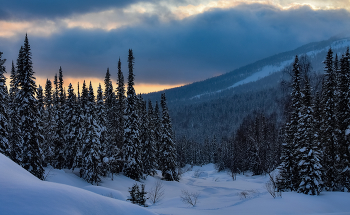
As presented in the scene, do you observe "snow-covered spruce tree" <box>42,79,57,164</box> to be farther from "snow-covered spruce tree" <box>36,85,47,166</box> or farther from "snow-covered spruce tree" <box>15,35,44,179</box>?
"snow-covered spruce tree" <box>15,35,44,179</box>

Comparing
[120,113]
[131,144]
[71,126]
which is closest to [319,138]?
[131,144]

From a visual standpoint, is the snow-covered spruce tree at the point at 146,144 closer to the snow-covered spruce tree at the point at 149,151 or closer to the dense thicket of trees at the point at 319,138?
the snow-covered spruce tree at the point at 149,151

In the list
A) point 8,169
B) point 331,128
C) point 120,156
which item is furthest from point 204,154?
point 8,169

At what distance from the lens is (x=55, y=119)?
138ft

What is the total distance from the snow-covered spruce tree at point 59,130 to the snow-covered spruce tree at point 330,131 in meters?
39.6

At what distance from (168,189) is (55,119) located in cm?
2276

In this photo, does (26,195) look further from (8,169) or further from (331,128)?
(331,128)

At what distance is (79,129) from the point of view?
40656 millimetres

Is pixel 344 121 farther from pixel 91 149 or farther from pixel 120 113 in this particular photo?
pixel 120 113

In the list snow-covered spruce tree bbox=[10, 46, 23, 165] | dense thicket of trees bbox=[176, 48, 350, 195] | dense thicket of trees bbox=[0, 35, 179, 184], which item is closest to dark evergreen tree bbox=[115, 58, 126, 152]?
dense thicket of trees bbox=[0, 35, 179, 184]

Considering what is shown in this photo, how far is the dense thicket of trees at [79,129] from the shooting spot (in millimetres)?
29828

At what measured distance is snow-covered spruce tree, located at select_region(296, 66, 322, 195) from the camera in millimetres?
26000

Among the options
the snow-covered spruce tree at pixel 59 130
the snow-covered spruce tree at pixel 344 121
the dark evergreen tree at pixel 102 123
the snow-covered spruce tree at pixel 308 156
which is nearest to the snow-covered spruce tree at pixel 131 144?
the dark evergreen tree at pixel 102 123

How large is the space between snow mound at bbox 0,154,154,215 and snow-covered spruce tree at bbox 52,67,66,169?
117 ft
